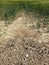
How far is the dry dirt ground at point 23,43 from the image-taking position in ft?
25.9

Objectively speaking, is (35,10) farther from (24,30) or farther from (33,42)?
(33,42)

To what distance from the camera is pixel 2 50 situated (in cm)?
835

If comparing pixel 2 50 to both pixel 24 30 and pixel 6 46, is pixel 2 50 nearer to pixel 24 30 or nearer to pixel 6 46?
pixel 6 46

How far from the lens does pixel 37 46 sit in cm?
838

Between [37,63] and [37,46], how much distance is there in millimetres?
827

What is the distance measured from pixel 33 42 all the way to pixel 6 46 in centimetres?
94

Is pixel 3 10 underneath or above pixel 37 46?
above

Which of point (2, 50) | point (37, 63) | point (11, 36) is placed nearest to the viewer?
point (37, 63)

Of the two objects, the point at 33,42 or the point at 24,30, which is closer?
the point at 33,42

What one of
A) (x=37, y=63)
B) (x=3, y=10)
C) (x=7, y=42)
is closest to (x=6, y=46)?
(x=7, y=42)

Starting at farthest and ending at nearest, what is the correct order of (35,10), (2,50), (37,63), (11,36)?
(35,10) → (11,36) → (2,50) → (37,63)

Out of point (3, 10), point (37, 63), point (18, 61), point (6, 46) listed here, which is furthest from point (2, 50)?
point (3, 10)

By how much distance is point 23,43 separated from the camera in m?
8.54

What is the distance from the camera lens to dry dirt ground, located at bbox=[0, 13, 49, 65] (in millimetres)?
7898
